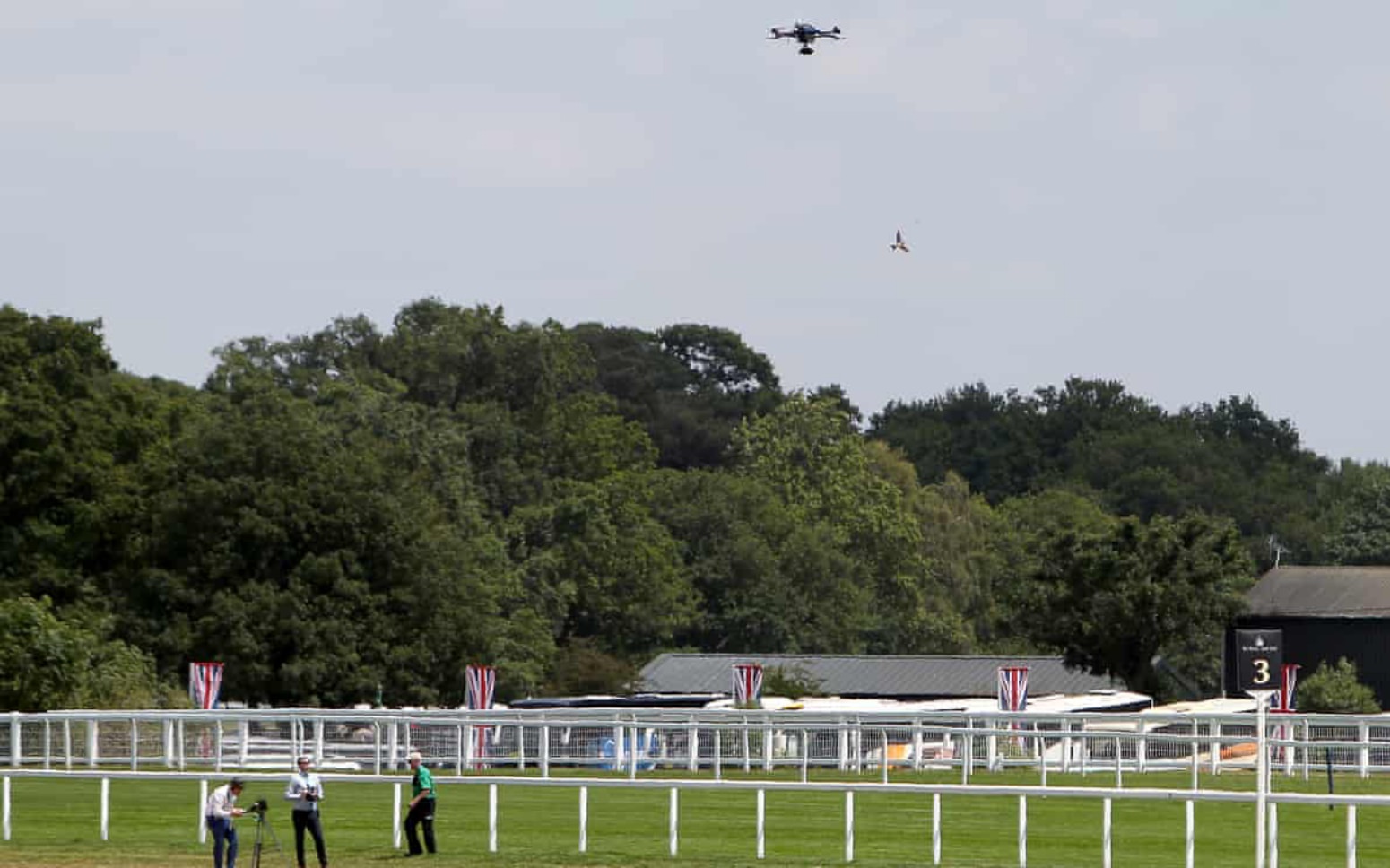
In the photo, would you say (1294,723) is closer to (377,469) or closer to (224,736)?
(224,736)

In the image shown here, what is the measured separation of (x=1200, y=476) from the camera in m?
146

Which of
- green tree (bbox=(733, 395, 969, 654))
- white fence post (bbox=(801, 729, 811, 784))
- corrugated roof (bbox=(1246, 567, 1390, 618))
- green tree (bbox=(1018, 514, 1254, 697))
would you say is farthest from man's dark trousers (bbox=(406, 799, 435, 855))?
green tree (bbox=(733, 395, 969, 654))

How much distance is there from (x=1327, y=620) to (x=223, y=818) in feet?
188

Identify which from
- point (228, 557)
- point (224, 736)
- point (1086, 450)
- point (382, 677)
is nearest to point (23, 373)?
point (228, 557)

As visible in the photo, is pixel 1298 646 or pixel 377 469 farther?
pixel 1298 646

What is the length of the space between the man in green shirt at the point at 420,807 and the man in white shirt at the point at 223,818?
275 cm

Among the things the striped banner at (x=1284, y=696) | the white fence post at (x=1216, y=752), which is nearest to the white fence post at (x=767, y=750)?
the white fence post at (x=1216, y=752)

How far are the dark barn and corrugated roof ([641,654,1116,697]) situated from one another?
20.2 ft

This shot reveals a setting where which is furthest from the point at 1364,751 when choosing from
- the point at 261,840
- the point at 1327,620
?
the point at 1327,620

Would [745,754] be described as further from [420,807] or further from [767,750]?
[420,807]

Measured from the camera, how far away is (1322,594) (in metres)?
77.3

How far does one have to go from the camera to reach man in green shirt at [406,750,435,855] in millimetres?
27188

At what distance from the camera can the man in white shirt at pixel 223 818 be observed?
81.1 ft

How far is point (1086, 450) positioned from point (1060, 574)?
80.7m
